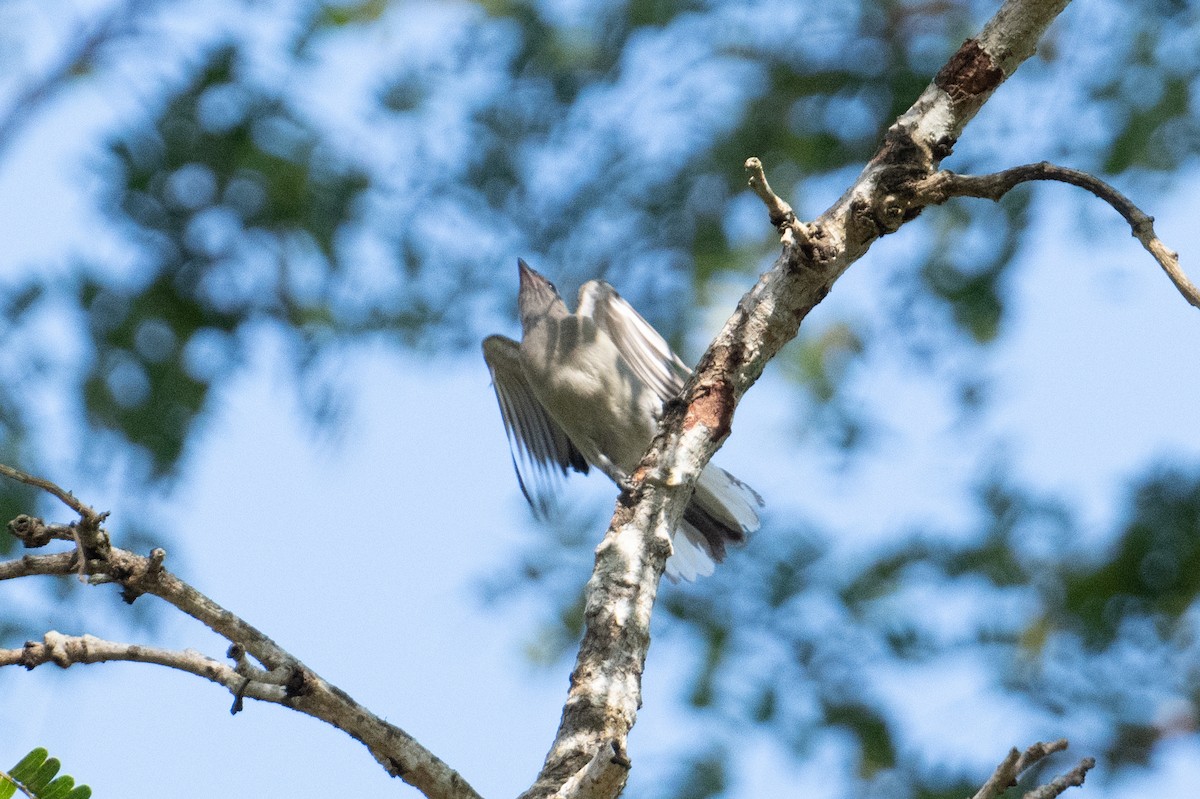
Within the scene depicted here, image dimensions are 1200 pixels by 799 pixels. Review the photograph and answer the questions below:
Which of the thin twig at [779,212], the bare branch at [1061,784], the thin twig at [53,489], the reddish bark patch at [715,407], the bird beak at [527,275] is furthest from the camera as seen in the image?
the bird beak at [527,275]

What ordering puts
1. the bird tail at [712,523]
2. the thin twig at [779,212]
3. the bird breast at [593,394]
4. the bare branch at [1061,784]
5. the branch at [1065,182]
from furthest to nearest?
the bird tail at [712,523]
the bird breast at [593,394]
the thin twig at [779,212]
the branch at [1065,182]
the bare branch at [1061,784]

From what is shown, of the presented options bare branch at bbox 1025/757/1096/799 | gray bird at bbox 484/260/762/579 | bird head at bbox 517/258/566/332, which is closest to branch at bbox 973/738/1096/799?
bare branch at bbox 1025/757/1096/799

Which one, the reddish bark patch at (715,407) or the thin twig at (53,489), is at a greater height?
the reddish bark patch at (715,407)

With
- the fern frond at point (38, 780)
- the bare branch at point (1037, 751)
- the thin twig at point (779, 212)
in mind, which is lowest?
the fern frond at point (38, 780)

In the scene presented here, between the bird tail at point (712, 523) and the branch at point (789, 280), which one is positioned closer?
the branch at point (789, 280)

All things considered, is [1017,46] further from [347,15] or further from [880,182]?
[347,15]

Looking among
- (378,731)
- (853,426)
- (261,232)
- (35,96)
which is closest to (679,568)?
(853,426)

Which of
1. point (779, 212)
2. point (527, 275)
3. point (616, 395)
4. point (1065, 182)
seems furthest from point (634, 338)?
point (1065, 182)

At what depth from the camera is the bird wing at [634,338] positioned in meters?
5.31

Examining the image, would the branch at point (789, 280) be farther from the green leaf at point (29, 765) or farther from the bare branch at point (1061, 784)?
the green leaf at point (29, 765)

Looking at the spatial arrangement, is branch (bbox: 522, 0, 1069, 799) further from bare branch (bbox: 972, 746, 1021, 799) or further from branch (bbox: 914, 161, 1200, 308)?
bare branch (bbox: 972, 746, 1021, 799)

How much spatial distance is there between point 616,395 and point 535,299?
120 cm

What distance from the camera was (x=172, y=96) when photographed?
6.14 metres

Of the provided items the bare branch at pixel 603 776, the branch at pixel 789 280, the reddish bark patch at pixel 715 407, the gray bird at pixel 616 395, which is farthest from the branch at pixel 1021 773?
the gray bird at pixel 616 395
